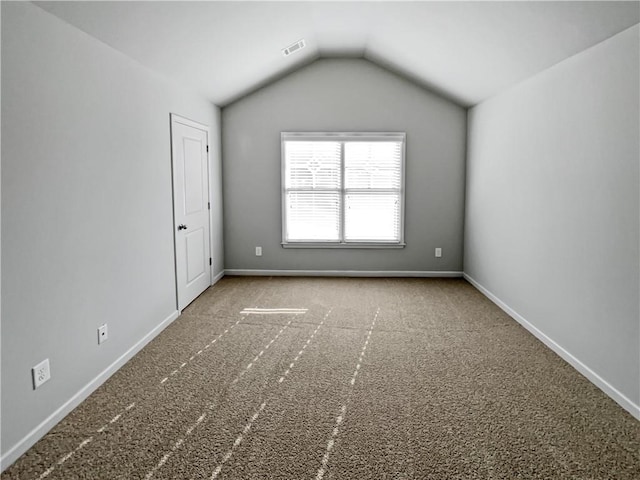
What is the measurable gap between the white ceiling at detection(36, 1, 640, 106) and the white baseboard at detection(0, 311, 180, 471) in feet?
6.84

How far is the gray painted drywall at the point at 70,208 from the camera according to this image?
2176mm

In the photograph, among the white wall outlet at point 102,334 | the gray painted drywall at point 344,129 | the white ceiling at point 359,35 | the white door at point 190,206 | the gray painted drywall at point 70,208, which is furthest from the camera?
the gray painted drywall at point 344,129

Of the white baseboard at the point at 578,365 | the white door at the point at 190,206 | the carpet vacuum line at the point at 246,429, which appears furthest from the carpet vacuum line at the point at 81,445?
the white baseboard at the point at 578,365

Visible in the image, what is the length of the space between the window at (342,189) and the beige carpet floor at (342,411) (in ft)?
6.53

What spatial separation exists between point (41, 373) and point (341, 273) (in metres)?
4.07

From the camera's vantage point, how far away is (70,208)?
2.63 metres

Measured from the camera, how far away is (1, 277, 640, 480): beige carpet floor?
2121mm

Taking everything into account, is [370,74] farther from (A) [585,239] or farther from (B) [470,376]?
(B) [470,376]

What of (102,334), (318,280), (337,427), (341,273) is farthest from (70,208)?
(341,273)

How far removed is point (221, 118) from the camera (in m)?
5.88

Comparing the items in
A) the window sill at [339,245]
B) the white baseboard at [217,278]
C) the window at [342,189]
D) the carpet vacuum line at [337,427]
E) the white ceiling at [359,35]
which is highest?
the white ceiling at [359,35]

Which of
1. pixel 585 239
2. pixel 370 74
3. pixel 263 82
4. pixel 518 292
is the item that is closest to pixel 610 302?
pixel 585 239

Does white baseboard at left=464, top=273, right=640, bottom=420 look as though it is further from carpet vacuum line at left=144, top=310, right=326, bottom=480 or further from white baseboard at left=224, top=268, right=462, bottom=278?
carpet vacuum line at left=144, top=310, right=326, bottom=480

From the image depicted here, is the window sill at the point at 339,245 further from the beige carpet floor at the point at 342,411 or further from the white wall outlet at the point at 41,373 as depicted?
the white wall outlet at the point at 41,373
